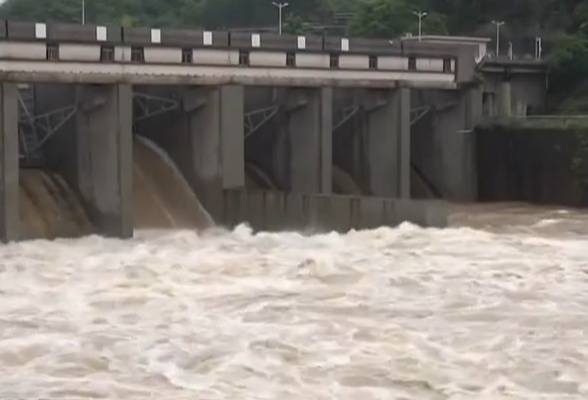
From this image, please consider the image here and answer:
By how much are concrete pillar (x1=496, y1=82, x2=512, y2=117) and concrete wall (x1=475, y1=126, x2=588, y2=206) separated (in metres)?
1.79

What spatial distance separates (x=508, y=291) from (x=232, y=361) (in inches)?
197

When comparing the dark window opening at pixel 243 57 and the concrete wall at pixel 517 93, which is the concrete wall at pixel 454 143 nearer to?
the concrete wall at pixel 517 93

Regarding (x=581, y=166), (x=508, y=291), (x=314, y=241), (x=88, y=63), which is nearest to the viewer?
(x=508, y=291)

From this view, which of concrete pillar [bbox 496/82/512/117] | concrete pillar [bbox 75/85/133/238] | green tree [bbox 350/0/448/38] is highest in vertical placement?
green tree [bbox 350/0/448/38]

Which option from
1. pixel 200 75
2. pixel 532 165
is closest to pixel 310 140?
pixel 200 75

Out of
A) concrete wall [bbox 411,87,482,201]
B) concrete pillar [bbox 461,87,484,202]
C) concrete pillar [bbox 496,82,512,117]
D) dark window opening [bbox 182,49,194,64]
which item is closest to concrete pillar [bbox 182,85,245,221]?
dark window opening [bbox 182,49,194,64]

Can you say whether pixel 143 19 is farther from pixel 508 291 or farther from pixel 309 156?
pixel 508 291

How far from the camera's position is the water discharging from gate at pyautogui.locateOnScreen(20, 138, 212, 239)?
2094cm

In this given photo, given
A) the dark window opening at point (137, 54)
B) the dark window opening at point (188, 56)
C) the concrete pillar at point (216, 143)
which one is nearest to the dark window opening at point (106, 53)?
the dark window opening at point (137, 54)

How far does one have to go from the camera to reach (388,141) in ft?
87.2

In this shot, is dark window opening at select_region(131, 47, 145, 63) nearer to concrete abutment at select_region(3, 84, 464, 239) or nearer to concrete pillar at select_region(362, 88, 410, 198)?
concrete abutment at select_region(3, 84, 464, 239)

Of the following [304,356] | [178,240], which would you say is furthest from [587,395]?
[178,240]

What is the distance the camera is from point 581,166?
2683cm

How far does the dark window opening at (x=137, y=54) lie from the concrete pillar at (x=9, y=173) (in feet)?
10.0
